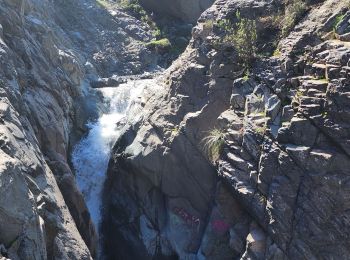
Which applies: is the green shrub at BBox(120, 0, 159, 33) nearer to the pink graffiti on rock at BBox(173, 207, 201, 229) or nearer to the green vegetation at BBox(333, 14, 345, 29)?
the pink graffiti on rock at BBox(173, 207, 201, 229)

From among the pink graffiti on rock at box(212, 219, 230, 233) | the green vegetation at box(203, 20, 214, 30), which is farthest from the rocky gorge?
the green vegetation at box(203, 20, 214, 30)

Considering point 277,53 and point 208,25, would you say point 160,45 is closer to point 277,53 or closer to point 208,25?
point 208,25

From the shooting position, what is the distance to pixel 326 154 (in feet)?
40.8

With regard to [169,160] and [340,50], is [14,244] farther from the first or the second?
[340,50]

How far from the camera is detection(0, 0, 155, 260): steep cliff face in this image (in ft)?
29.4

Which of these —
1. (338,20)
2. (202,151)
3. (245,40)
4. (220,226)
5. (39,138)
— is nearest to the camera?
(338,20)

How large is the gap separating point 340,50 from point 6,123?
936 centimetres

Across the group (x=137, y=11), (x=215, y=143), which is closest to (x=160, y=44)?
(x=137, y=11)

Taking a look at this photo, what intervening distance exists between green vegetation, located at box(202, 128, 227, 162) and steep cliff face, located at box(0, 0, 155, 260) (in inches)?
184

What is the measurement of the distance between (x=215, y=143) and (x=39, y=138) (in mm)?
5921

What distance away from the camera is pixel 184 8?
140 feet

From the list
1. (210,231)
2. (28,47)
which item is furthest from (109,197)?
(28,47)

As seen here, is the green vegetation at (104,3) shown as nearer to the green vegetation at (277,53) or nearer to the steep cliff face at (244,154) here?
the steep cliff face at (244,154)

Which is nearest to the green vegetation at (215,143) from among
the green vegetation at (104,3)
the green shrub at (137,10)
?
the green shrub at (137,10)
